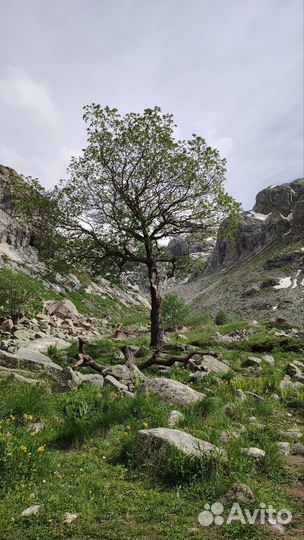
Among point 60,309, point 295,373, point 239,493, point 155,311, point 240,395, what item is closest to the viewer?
point 239,493

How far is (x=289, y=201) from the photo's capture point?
173875 mm

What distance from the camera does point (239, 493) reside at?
4.37 meters

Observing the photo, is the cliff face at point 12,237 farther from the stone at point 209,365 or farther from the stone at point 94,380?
the stone at point 94,380

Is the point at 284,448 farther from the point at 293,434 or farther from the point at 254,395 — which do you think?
the point at 254,395

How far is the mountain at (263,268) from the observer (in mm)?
86625

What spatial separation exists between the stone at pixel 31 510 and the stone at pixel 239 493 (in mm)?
2281

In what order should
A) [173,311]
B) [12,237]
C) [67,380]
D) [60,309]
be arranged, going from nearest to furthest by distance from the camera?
[67,380], [60,309], [12,237], [173,311]

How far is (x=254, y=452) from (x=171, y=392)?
2.98 meters

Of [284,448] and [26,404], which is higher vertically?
[26,404]

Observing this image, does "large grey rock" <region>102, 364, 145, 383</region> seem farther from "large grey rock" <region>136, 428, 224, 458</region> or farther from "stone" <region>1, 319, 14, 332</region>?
"stone" <region>1, 319, 14, 332</region>

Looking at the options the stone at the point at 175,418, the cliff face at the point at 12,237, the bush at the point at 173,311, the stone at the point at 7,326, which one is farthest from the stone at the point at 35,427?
the bush at the point at 173,311

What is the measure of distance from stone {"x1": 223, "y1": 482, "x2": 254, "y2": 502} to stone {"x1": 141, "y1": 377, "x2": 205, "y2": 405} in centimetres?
331

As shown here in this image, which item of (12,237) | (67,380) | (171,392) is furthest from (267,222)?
(67,380)

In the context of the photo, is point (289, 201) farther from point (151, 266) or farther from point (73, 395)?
point (73, 395)
